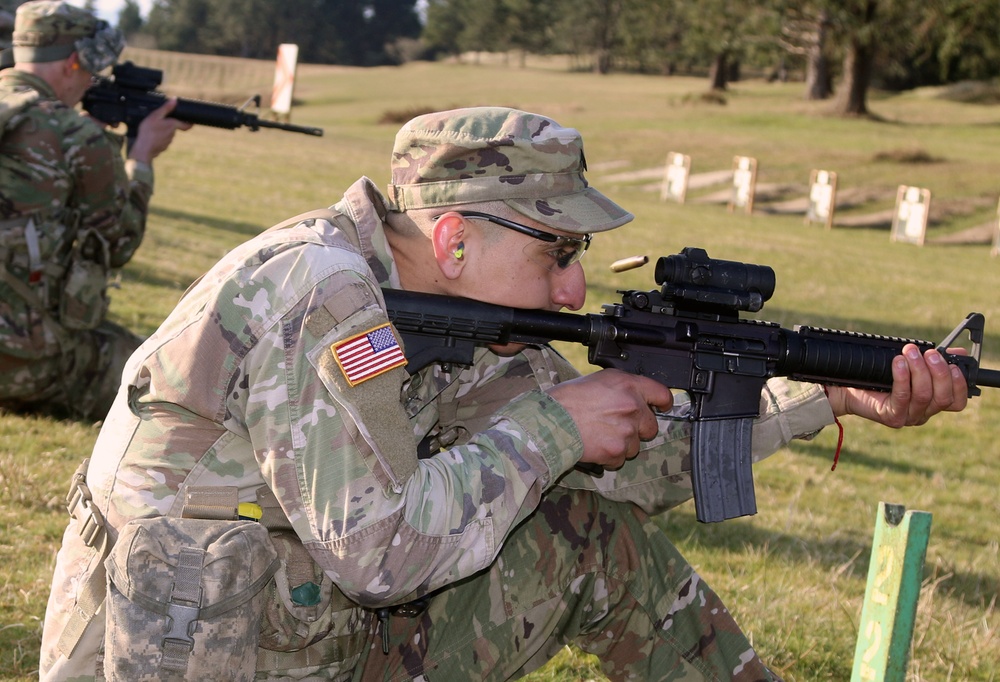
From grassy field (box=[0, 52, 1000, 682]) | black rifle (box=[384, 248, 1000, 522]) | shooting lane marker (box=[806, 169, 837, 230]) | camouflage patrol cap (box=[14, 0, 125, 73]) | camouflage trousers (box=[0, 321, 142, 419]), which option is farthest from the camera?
shooting lane marker (box=[806, 169, 837, 230])

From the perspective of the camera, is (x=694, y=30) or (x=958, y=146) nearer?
(x=958, y=146)

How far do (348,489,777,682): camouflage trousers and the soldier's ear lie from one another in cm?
79

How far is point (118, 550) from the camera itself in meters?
2.66

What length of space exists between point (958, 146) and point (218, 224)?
29.3 meters

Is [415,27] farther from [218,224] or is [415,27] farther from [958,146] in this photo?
[218,224]

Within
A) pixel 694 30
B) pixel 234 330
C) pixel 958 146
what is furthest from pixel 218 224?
pixel 694 30

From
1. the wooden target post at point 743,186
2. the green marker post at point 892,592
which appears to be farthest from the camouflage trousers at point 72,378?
the wooden target post at point 743,186

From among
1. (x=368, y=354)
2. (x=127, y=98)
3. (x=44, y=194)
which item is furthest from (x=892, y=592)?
(x=127, y=98)

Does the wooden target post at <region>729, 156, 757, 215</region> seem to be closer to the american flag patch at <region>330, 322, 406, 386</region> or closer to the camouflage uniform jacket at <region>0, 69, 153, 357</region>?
the camouflage uniform jacket at <region>0, 69, 153, 357</region>

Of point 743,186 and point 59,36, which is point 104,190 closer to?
point 59,36

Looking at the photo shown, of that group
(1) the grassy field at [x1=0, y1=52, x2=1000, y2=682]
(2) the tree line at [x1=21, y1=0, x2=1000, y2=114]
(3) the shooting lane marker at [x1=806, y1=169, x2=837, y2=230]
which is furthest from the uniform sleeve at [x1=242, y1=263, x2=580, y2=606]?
(2) the tree line at [x1=21, y1=0, x2=1000, y2=114]

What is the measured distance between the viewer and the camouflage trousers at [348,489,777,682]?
124 inches

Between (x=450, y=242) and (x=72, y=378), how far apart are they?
4420mm

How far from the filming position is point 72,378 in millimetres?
6742
